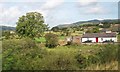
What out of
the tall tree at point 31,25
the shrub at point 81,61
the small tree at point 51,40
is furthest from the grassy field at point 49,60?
the tall tree at point 31,25

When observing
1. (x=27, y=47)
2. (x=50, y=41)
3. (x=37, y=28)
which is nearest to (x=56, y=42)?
(x=50, y=41)

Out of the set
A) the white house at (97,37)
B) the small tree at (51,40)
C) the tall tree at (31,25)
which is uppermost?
the tall tree at (31,25)

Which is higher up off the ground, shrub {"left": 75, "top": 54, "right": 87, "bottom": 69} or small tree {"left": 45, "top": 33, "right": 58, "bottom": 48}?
shrub {"left": 75, "top": 54, "right": 87, "bottom": 69}

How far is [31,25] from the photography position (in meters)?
36.1

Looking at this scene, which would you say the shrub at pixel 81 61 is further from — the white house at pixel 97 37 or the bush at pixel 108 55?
the white house at pixel 97 37

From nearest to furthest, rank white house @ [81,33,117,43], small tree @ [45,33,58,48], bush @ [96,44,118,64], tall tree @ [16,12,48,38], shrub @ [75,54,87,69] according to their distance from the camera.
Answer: shrub @ [75,54,87,69], bush @ [96,44,118,64], small tree @ [45,33,58,48], tall tree @ [16,12,48,38], white house @ [81,33,117,43]

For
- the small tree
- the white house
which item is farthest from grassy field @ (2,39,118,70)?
the white house

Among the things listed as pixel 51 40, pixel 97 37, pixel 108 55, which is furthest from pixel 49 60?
pixel 97 37

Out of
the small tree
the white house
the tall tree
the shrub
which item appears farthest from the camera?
the white house

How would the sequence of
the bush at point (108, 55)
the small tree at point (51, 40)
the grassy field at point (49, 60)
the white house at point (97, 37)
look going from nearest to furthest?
the grassy field at point (49, 60) → the bush at point (108, 55) → the small tree at point (51, 40) → the white house at point (97, 37)

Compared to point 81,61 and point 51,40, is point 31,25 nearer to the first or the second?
point 51,40

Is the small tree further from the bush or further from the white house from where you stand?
the bush

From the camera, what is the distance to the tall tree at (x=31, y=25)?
35.4 meters

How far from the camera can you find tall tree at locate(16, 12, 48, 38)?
35438 mm
